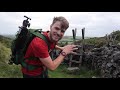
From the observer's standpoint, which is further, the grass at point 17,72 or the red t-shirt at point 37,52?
the grass at point 17,72

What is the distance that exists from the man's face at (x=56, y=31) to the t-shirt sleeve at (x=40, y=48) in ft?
0.44

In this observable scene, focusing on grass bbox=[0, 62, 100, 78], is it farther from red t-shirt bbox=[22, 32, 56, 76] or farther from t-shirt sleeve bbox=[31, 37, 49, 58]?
t-shirt sleeve bbox=[31, 37, 49, 58]

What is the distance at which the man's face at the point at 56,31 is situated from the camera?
297 cm

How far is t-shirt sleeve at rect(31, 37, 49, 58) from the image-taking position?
2977mm

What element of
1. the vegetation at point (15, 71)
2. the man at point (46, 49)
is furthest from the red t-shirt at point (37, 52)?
the vegetation at point (15, 71)

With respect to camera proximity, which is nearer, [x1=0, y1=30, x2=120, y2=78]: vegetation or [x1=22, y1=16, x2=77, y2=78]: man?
[x1=22, y1=16, x2=77, y2=78]: man

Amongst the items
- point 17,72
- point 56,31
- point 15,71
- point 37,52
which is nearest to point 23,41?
point 37,52

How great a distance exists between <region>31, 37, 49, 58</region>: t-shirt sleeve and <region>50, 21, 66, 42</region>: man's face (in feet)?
0.44

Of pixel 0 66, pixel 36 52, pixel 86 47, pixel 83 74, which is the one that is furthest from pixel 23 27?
pixel 86 47

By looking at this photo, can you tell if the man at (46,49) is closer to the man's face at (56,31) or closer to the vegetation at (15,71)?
the man's face at (56,31)

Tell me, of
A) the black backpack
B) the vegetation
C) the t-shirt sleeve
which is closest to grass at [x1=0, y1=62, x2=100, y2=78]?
the vegetation

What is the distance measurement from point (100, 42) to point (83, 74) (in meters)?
3.02
